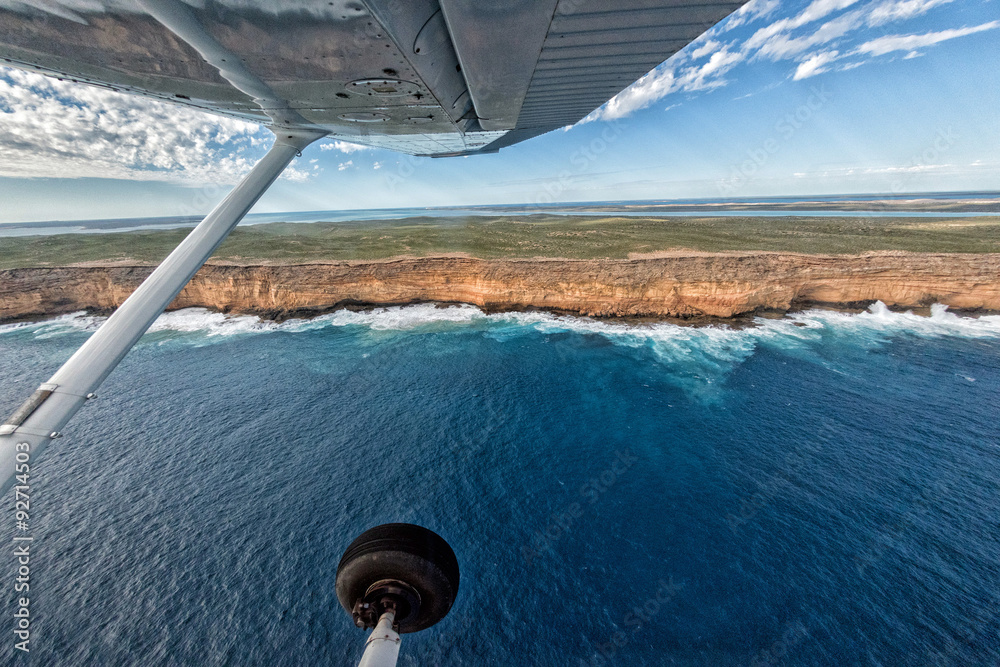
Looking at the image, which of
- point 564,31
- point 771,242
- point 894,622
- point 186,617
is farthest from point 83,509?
point 771,242

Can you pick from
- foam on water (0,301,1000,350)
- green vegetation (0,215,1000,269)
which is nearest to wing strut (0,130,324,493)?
foam on water (0,301,1000,350)

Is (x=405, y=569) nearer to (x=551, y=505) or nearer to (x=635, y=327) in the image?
(x=551, y=505)

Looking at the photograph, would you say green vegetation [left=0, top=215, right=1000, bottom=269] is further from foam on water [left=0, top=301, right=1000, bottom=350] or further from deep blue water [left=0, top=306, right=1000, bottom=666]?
deep blue water [left=0, top=306, right=1000, bottom=666]

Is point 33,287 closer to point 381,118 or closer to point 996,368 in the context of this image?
point 381,118

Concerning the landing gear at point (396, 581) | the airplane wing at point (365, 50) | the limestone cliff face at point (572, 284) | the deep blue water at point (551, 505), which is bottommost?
the deep blue water at point (551, 505)

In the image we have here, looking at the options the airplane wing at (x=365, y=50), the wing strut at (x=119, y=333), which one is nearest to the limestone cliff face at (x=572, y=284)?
the wing strut at (x=119, y=333)

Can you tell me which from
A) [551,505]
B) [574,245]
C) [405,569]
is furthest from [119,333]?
[574,245]

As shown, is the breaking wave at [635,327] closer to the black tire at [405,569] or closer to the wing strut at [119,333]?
the black tire at [405,569]

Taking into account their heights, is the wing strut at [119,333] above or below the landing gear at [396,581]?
above
